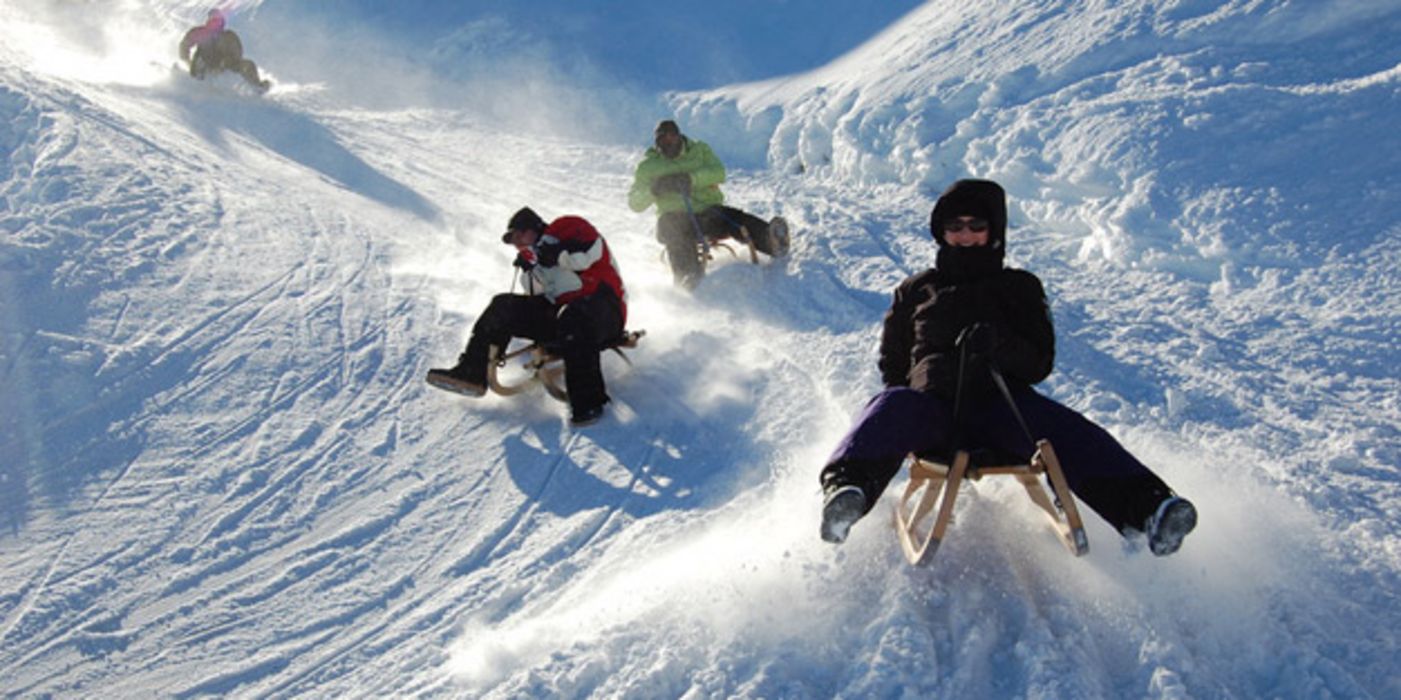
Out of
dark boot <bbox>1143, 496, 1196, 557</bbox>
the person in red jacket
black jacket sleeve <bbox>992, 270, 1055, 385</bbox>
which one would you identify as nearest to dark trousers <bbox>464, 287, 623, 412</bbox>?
the person in red jacket

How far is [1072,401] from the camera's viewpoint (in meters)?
4.87

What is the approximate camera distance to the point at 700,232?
7.45 meters

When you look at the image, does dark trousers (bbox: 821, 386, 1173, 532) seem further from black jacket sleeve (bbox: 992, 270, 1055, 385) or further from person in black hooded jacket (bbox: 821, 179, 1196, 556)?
black jacket sleeve (bbox: 992, 270, 1055, 385)

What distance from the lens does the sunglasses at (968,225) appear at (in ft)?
12.7

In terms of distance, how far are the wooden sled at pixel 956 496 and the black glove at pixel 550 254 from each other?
101 inches

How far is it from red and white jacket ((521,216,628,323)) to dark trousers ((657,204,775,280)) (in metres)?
1.60

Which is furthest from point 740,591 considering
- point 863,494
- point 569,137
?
point 569,137

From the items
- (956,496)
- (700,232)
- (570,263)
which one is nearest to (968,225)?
(956,496)

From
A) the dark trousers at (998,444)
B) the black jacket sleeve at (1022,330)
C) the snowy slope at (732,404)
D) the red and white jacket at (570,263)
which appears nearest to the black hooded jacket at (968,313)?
the black jacket sleeve at (1022,330)

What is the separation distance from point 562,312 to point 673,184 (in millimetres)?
2431

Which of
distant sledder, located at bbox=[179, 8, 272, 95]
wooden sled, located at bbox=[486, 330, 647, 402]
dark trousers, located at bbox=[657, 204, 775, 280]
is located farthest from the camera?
distant sledder, located at bbox=[179, 8, 272, 95]

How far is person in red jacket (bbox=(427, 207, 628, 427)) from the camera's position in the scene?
5402mm

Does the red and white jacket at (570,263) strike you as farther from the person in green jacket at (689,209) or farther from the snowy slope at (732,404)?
the person in green jacket at (689,209)

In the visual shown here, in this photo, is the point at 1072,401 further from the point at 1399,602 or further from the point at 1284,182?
the point at 1284,182
